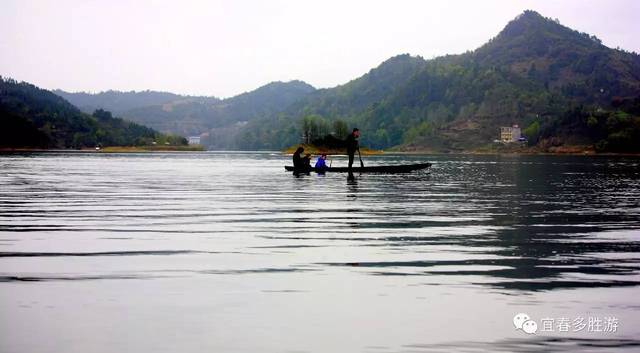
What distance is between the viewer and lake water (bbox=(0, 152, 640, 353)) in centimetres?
979

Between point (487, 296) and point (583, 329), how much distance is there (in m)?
2.28

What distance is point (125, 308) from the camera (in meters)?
11.4

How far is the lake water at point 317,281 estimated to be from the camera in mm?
9789

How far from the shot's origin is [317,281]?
13656mm

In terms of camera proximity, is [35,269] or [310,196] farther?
[310,196]

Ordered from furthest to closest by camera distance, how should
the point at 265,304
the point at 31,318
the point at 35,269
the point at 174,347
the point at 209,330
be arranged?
the point at 35,269 → the point at 265,304 → the point at 31,318 → the point at 209,330 → the point at 174,347

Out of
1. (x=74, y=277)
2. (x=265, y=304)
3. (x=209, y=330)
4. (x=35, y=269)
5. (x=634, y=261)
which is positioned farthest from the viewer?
(x=634, y=261)

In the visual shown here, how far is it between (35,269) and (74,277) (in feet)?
4.71

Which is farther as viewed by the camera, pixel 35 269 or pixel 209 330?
pixel 35 269

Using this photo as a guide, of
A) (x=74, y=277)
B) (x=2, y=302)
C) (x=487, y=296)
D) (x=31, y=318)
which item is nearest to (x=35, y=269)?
(x=74, y=277)

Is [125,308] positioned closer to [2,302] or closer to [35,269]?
[2,302]

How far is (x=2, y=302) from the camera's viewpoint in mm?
11812

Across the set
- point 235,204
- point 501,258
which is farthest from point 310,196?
point 501,258

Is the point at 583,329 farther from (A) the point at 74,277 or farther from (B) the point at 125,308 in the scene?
(A) the point at 74,277
